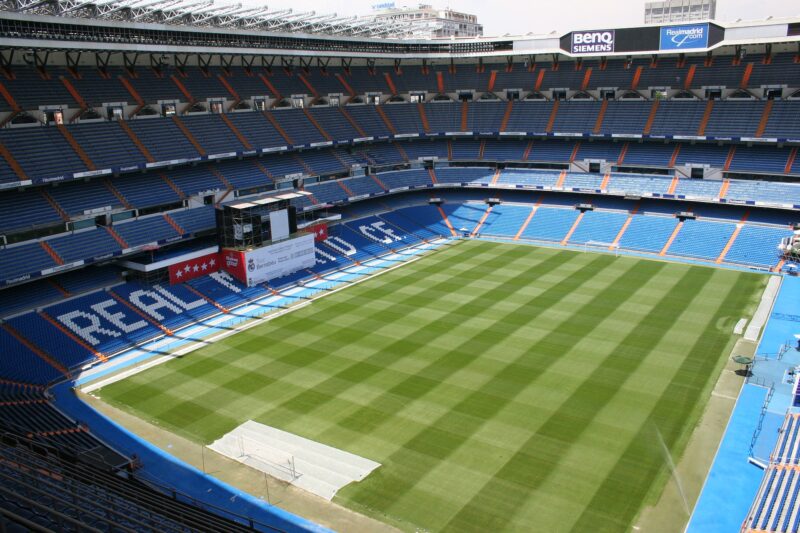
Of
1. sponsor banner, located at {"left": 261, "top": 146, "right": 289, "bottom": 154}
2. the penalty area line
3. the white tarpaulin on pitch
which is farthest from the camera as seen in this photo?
sponsor banner, located at {"left": 261, "top": 146, "right": 289, "bottom": 154}

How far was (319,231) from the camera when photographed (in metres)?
A: 54.3

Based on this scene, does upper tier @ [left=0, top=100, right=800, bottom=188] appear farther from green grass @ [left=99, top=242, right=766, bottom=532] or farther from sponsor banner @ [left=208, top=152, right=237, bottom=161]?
green grass @ [left=99, top=242, right=766, bottom=532]

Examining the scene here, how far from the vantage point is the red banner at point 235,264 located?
4544cm

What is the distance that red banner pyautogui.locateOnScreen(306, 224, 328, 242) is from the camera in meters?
53.7

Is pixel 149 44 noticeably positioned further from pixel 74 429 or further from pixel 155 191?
pixel 74 429

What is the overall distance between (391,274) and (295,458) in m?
25.3

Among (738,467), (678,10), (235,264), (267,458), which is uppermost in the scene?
(678,10)

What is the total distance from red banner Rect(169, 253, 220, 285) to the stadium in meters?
0.22

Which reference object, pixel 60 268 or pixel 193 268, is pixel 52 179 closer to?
pixel 60 268

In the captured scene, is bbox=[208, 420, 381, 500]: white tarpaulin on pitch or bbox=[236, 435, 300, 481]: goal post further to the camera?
bbox=[236, 435, 300, 481]: goal post

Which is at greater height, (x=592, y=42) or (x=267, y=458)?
(x=592, y=42)

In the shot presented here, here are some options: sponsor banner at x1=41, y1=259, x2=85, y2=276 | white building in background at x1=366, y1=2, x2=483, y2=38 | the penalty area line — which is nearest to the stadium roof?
sponsor banner at x1=41, y1=259, x2=85, y2=276

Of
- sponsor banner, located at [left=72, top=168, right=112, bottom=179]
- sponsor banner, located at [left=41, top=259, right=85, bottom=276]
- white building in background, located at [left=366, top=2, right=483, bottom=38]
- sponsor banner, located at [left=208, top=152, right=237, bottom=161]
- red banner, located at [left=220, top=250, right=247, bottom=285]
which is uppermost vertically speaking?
white building in background, located at [left=366, top=2, right=483, bottom=38]

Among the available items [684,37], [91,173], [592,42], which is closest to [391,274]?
[91,173]
